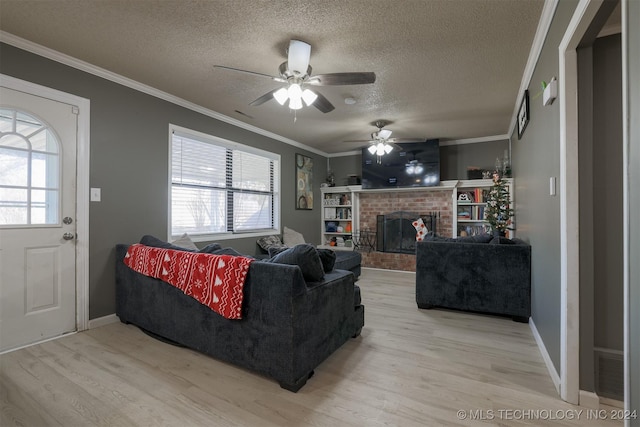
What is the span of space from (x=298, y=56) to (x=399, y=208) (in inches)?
165

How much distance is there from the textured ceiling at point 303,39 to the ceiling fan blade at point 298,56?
8 centimetres

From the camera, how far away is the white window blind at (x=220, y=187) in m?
3.66

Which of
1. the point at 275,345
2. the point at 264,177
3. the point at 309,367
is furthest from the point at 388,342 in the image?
the point at 264,177

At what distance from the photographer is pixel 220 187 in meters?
4.20

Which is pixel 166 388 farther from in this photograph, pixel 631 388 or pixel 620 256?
pixel 620 256

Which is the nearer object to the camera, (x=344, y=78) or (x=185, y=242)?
(x=344, y=78)

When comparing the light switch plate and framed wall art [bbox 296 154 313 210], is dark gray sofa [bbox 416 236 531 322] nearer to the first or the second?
framed wall art [bbox 296 154 313 210]

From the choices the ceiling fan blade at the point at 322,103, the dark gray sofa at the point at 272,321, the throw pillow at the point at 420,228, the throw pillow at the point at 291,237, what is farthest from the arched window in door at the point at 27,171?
the throw pillow at the point at 420,228

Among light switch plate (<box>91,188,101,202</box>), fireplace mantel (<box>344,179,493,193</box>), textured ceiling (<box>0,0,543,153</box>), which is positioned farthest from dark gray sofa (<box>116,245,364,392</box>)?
fireplace mantel (<box>344,179,493,193</box>)

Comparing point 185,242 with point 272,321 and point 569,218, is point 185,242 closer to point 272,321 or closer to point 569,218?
point 272,321

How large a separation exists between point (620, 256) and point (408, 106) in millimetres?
2735

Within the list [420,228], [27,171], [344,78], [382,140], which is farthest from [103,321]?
[420,228]

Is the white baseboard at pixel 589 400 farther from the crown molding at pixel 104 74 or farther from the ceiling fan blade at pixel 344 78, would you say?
the crown molding at pixel 104 74

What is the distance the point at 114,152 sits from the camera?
295 cm
